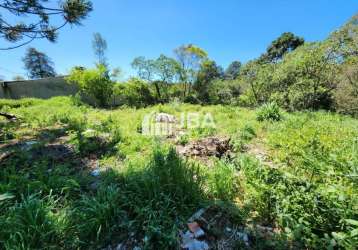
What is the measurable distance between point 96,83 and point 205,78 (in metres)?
7.97

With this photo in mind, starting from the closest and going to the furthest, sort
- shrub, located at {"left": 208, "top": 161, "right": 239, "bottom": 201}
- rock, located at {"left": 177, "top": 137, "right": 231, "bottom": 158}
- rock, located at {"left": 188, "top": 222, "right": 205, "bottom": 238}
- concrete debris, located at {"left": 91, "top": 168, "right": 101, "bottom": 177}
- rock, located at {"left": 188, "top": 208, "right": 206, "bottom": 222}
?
rock, located at {"left": 188, "top": 222, "right": 205, "bottom": 238} → rock, located at {"left": 188, "top": 208, "right": 206, "bottom": 222} → shrub, located at {"left": 208, "top": 161, "right": 239, "bottom": 201} → concrete debris, located at {"left": 91, "top": 168, "right": 101, "bottom": 177} → rock, located at {"left": 177, "top": 137, "right": 231, "bottom": 158}

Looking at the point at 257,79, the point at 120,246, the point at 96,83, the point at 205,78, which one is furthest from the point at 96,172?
the point at 205,78

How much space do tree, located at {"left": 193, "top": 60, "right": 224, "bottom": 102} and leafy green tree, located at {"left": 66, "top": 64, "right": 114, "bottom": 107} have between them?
21.7ft

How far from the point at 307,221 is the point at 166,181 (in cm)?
118

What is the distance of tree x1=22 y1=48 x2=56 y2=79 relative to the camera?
930 inches

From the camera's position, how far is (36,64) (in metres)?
24.3

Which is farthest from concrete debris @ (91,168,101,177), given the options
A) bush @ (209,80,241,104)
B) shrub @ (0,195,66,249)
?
bush @ (209,80,241,104)

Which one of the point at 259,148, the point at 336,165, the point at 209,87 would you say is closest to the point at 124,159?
the point at 259,148

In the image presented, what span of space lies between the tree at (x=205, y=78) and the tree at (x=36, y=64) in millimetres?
21099

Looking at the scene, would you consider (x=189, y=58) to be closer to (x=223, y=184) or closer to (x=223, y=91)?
(x=223, y=91)

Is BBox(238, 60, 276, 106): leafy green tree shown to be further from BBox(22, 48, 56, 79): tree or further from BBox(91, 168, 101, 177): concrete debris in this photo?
BBox(22, 48, 56, 79): tree

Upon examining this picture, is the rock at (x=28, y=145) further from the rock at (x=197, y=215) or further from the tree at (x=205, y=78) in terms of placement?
the tree at (x=205, y=78)

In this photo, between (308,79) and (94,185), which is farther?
(308,79)

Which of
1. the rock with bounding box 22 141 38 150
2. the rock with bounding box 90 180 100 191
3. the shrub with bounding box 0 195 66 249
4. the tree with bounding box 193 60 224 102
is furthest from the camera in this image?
the tree with bounding box 193 60 224 102
